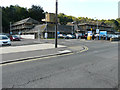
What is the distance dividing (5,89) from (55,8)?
11650 millimetres

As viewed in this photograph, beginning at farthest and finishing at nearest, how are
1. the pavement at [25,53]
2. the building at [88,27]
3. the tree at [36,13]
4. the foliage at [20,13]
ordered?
the tree at [36,13]
the foliage at [20,13]
the building at [88,27]
the pavement at [25,53]

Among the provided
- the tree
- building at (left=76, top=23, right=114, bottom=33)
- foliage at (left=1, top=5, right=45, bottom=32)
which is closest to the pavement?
building at (left=76, top=23, right=114, bottom=33)

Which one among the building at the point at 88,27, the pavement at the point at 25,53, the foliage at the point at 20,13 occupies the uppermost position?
the foliage at the point at 20,13

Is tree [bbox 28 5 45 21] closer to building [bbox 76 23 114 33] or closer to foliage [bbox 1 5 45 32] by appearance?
foliage [bbox 1 5 45 32]

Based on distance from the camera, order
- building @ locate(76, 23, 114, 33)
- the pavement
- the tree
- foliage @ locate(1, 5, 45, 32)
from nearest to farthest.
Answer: the pavement, building @ locate(76, 23, 114, 33), foliage @ locate(1, 5, 45, 32), the tree

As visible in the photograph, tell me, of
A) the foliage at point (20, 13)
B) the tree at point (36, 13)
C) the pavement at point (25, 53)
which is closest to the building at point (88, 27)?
the tree at point (36, 13)

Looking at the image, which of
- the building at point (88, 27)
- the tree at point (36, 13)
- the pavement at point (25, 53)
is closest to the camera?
the pavement at point (25, 53)

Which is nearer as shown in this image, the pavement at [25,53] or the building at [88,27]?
the pavement at [25,53]

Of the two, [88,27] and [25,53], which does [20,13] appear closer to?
[88,27]

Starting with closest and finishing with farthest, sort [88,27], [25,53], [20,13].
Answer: [25,53] → [88,27] → [20,13]

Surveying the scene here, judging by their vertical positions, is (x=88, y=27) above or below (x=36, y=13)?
below

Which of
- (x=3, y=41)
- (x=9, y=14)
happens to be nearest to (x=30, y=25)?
(x=9, y=14)

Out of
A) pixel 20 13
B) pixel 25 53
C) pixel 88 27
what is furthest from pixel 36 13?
pixel 25 53

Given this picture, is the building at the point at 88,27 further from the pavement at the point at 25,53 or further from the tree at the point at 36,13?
the pavement at the point at 25,53
